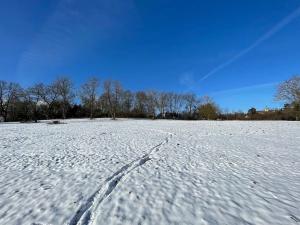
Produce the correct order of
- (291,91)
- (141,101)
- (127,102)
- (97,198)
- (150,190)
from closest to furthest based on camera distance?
(97,198), (150,190), (291,91), (127,102), (141,101)

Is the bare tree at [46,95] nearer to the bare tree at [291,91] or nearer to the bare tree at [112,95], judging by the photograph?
the bare tree at [112,95]

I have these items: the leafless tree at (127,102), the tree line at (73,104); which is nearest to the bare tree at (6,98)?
the tree line at (73,104)

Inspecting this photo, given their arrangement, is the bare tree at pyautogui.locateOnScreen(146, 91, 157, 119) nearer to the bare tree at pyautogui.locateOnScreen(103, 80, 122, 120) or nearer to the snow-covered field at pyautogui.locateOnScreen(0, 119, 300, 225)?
the bare tree at pyautogui.locateOnScreen(103, 80, 122, 120)

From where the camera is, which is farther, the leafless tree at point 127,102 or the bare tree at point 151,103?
the bare tree at point 151,103

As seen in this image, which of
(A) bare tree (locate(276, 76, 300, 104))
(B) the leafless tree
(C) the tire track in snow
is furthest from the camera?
(B) the leafless tree

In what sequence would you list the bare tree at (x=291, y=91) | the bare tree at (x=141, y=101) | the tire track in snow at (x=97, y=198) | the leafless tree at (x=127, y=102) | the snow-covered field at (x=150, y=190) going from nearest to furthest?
the tire track in snow at (x=97, y=198) → the snow-covered field at (x=150, y=190) → the bare tree at (x=291, y=91) → the leafless tree at (x=127, y=102) → the bare tree at (x=141, y=101)

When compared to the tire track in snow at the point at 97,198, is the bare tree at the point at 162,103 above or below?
above

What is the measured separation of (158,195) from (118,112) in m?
75.5

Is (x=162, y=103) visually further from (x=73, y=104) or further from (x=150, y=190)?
(x=150, y=190)

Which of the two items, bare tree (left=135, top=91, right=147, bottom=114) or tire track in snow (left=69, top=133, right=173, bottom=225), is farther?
bare tree (left=135, top=91, right=147, bottom=114)

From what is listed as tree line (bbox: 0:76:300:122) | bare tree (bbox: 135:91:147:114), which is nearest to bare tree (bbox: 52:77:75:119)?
tree line (bbox: 0:76:300:122)

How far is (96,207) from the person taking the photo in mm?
5285

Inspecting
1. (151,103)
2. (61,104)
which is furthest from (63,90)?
(151,103)

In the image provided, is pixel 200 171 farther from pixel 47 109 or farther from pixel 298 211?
pixel 47 109
